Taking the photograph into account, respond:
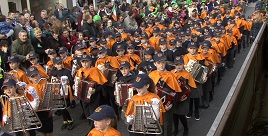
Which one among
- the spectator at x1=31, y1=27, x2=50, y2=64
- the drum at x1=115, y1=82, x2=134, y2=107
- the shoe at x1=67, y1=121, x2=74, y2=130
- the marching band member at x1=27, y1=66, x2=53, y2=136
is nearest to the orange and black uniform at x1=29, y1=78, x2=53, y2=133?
the marching band member at x1=27, y1=66, x2=53, y2=136

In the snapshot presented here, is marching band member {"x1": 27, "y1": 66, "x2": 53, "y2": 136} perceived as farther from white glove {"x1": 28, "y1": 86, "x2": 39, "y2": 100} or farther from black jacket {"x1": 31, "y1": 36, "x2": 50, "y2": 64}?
black jacket {"x1": 31, "y1": 36, "x2": 50, "y2": 64}

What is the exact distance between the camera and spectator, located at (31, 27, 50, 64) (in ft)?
33.2

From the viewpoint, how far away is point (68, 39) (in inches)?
446

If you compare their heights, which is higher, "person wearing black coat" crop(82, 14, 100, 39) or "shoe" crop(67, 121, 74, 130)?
"person wearing black coat" crop(82, 14, 100, 39)

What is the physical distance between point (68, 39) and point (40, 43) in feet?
4.27

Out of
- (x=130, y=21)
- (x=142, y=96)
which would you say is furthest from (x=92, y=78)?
(x=130, y=21)

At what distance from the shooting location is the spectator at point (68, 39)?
1112cm

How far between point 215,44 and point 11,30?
652 centimetres

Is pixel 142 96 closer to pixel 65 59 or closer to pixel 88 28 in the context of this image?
pixel 65 59

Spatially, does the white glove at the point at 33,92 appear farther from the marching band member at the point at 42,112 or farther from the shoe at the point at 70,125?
the shoe at the point at 70,125

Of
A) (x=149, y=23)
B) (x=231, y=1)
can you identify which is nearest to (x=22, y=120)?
(x=149, y=23)

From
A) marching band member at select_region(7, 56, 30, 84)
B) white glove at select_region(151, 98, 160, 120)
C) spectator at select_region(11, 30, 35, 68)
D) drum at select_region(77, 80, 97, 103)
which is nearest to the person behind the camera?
white glove at select_region(151, 98, 160, 120)

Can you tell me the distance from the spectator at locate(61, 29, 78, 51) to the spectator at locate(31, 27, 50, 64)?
79 cm

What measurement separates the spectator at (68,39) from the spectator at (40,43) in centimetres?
79
